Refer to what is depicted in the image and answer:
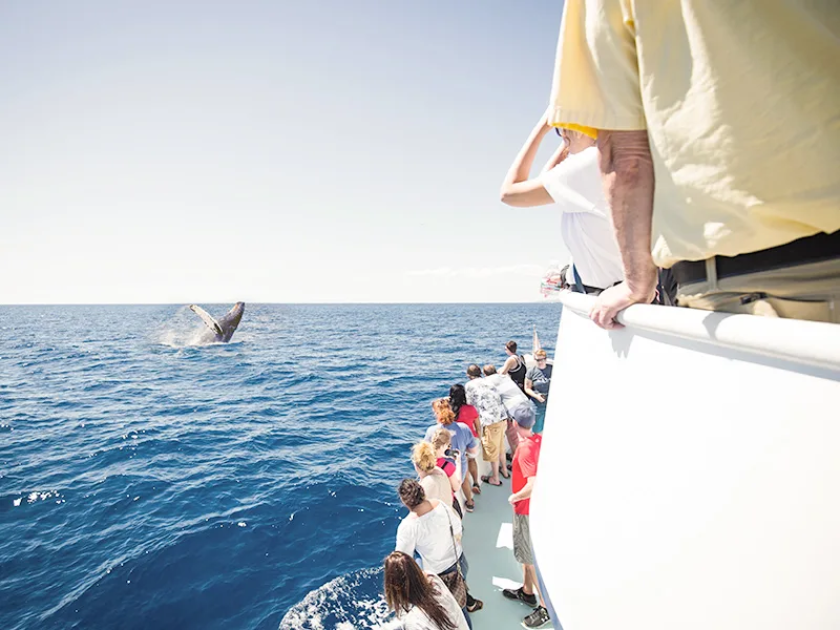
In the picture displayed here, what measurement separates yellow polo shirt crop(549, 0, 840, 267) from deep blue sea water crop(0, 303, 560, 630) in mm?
5753

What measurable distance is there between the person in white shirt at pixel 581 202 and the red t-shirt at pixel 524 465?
8.11ft

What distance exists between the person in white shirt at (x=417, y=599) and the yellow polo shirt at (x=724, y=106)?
277 cm

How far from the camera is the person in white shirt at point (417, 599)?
112 inches

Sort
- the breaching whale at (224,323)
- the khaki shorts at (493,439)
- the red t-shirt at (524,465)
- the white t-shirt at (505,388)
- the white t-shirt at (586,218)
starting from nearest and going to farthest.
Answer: the white t-shirt at (586,218)
the red t-shirt at (524,465)
the white t-shirt at (505,388)
the khaki shorts at (493,439)
the breaching whale at (224,323)

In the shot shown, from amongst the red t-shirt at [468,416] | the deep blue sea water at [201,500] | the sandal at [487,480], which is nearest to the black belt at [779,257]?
the red t-shirt at [468,416]

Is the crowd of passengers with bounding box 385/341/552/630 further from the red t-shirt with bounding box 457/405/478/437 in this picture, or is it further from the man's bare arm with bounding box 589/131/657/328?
the man's bare arm with bounding box 589/131/657/328

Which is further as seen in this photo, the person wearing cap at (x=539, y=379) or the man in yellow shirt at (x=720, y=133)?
the person wearing cap at (x=539, y=379)

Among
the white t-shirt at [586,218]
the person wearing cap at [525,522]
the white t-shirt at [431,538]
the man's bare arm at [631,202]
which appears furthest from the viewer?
the person wearing cap at [525,522]

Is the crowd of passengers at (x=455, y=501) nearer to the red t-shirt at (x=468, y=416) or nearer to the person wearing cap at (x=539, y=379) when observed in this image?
the red t-shirt at (x=468, y=416)

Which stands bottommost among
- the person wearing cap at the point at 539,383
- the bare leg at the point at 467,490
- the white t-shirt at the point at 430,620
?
the bare leg at the point at 467,490

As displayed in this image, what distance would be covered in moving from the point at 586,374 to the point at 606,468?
0.32 m

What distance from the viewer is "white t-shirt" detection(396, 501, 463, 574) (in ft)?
11.1

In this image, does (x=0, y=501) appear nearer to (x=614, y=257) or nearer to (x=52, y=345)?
(x=614, y=257)

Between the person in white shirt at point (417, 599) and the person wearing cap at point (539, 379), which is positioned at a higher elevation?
the person wearing cap at point (539, 379)
